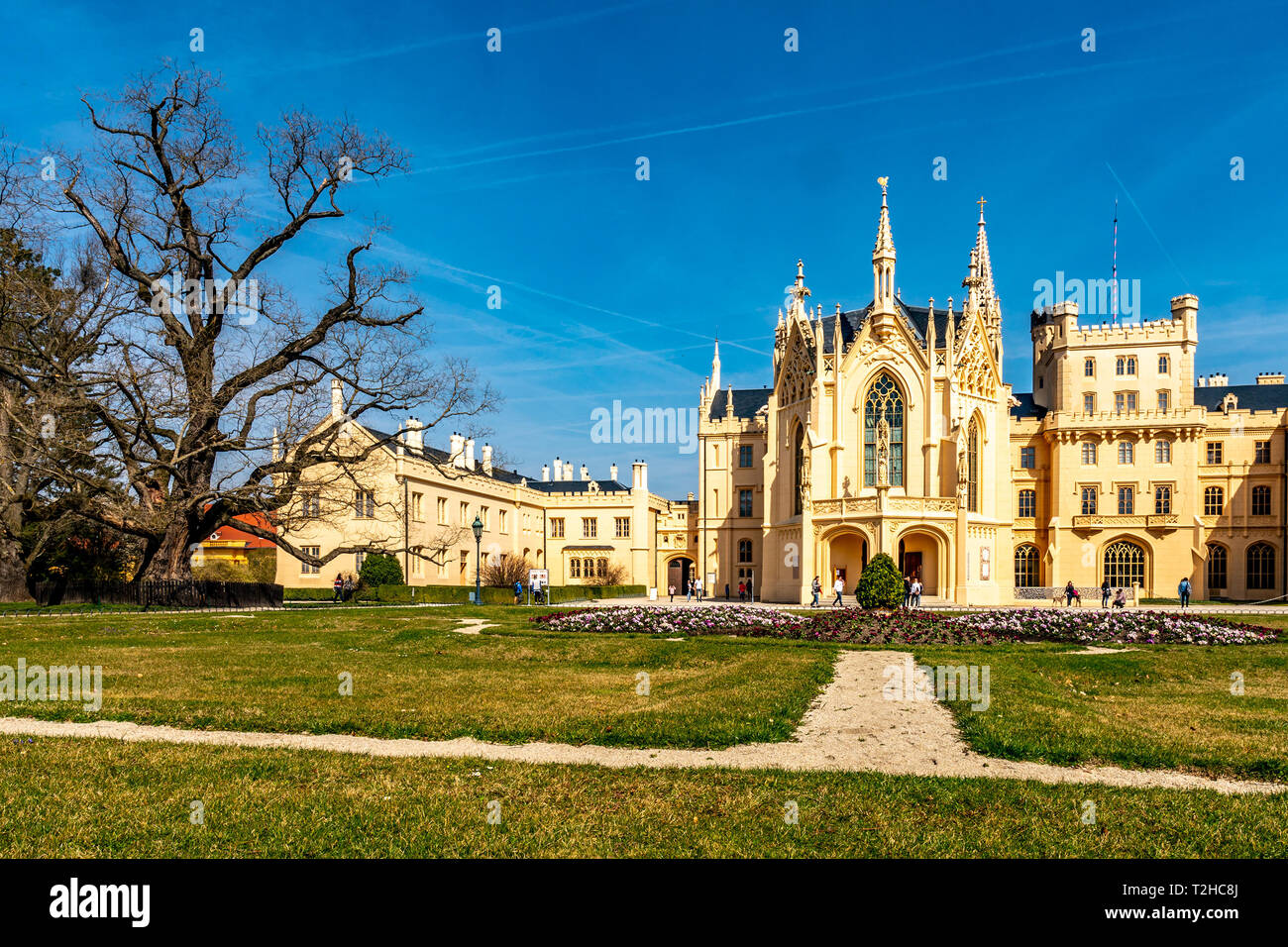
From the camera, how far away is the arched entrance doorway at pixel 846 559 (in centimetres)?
4328

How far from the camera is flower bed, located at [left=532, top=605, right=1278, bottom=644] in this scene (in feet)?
69.3

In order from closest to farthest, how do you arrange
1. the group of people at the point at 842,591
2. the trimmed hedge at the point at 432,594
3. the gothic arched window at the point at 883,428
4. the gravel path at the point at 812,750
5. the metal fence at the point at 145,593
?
1. the gravel path at the point at 812,750
2. the metal fence at the point at 145,593
3. the group of people at the point at 842,591
4. the trimmed hedge at the point at 432,594
5. the gothic arched window at the point at 883,428

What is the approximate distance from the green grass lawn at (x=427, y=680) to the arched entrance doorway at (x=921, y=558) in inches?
971

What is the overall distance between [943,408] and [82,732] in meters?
40.3

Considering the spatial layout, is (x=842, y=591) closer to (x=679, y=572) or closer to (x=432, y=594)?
(x=432, y=594)

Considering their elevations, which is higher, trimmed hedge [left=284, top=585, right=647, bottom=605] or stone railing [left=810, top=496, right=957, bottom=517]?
stone railing [left=810, top=496, right=957, bottom=517]

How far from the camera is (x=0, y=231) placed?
32219mm

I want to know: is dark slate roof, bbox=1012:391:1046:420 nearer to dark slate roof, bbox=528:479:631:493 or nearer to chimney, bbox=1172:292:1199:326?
chimney, bbox=1172:292:1199:326

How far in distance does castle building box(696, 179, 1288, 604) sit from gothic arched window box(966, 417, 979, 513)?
11cm

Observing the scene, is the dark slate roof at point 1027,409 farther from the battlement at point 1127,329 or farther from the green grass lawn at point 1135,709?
the green grass lawn at point 1135,709

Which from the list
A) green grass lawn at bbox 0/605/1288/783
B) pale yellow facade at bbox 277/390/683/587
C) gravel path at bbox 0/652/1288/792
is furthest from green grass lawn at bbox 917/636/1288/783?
pale yellow facade at bbox 277/390/683/587

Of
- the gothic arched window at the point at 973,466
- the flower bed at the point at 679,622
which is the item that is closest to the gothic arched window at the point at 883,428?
the gothic arched window at the point at 973,466
